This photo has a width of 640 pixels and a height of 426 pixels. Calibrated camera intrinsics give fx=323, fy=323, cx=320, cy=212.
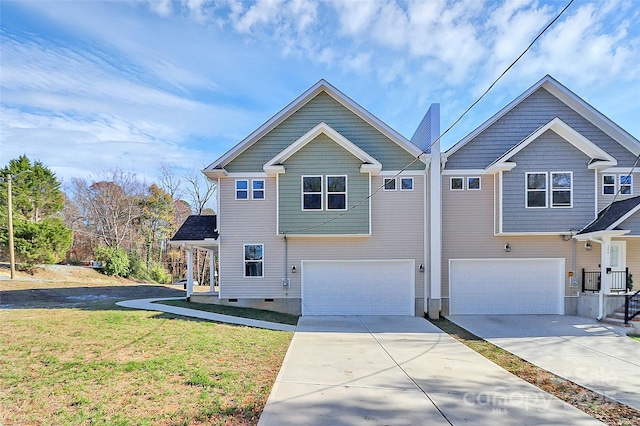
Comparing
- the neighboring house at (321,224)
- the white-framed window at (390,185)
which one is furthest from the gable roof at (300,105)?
the white-framed window at (390,185)

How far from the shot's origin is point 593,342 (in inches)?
329

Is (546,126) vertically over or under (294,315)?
over

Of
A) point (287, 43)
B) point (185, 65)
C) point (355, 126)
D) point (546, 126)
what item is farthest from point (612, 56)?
point (185, 65)

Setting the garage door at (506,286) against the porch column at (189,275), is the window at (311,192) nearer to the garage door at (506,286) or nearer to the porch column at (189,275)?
the porch column at (189,275)

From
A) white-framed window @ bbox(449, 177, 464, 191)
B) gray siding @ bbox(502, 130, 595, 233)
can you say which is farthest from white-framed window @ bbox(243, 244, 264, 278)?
gray siding @ bbox(502, 130, 595, 233)

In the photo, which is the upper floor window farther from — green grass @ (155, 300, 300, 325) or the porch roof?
the porch roof

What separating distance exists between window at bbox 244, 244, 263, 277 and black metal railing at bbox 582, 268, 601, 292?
39.7 ft

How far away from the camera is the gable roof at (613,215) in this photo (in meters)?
10.5

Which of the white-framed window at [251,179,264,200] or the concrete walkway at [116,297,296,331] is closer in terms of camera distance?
the concrete walkway at [116,297,296,331]

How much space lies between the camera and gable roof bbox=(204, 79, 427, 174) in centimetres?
1236

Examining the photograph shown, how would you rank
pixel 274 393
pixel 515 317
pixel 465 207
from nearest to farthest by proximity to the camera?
pixel 274 393, pixel 515 317, pixel 465 207

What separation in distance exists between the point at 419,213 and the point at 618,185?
24.4ft

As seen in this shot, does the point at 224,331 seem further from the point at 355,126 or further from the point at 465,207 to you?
the point at 465,207

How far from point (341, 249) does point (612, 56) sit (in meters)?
9.02
